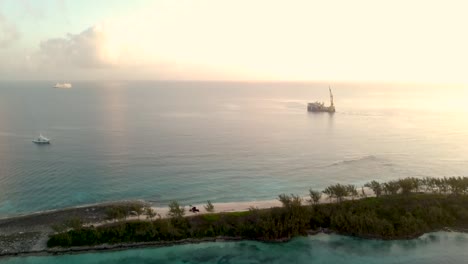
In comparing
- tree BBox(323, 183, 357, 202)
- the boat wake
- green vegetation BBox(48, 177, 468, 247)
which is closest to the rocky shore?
green vegetation BBox(48, 177, 468, 247)

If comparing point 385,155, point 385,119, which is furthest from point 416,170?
point 385,119

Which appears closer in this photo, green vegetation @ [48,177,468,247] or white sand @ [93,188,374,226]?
green vegetation @ [48,177,468,247]

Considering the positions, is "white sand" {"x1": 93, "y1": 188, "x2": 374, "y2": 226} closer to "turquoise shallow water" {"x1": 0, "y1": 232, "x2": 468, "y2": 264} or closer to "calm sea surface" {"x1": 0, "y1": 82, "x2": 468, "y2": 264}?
"calm sea surface" {"x1": 0, "y1": 82, "x2": 468, "y2": 264}

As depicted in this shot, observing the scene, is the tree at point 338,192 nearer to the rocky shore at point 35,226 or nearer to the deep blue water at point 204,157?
the deep blue water at point 204,157

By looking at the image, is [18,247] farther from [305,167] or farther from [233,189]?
[305,167]

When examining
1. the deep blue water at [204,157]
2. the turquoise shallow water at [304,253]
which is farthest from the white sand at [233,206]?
the turquoise shallow water at [304,253]

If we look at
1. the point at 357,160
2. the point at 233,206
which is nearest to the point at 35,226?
→ the point at 233,206
